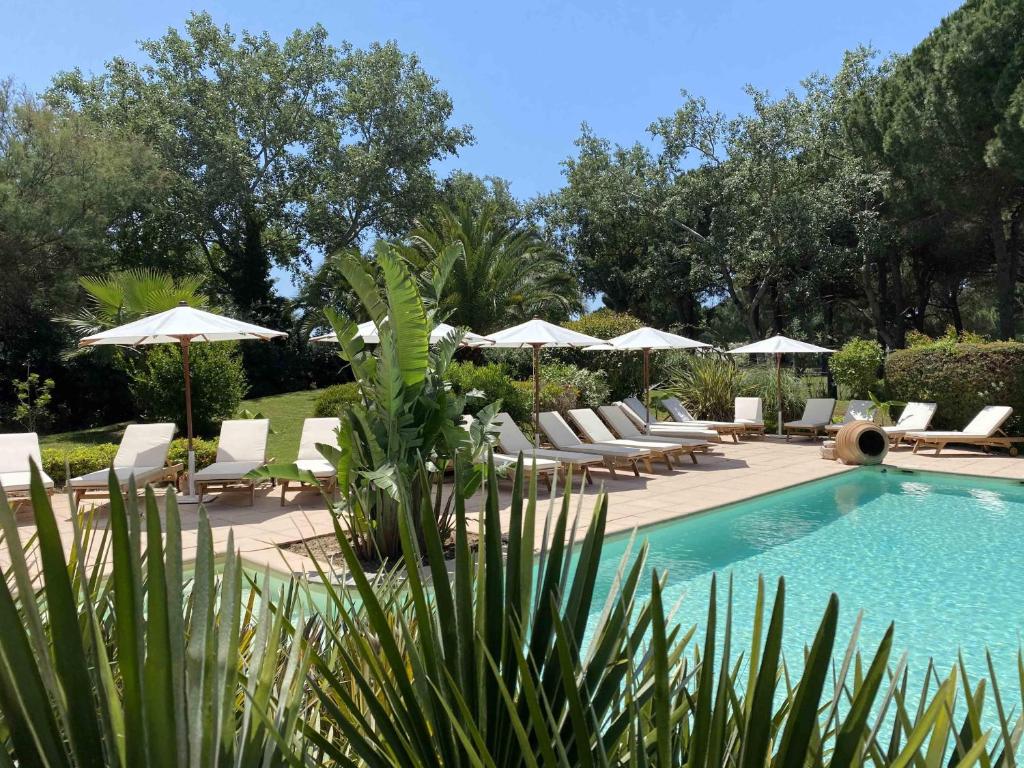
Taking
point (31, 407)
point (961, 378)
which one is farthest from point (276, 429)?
point (961, 378)

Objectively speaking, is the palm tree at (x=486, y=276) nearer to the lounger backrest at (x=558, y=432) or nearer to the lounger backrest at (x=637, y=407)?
the lounger backrest at (x=637, y=407)

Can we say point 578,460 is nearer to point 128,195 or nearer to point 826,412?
point 826,412

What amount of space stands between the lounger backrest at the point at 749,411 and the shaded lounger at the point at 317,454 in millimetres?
10162

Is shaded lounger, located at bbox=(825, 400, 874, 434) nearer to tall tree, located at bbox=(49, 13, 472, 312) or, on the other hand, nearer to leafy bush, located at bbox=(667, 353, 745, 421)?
leafy bush, located at bbox=(667, 353, 745, 421)

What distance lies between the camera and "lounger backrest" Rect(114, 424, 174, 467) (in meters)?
10.6

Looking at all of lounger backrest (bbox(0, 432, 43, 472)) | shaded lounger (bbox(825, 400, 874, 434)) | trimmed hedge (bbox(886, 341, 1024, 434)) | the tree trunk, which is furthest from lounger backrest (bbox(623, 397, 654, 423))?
the tree trunk

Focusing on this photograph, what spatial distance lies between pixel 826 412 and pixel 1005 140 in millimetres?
8683

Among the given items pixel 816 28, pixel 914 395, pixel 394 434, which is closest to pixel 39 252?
pixel 394 434

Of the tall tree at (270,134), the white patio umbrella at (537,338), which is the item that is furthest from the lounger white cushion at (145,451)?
the tall tree at (270,134)

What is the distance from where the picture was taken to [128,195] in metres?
20.3

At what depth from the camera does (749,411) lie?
18172 mm

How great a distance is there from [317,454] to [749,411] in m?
10.8

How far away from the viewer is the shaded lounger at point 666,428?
1549 cm

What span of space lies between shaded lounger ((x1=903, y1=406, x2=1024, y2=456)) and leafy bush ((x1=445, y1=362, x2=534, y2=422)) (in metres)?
7.76
